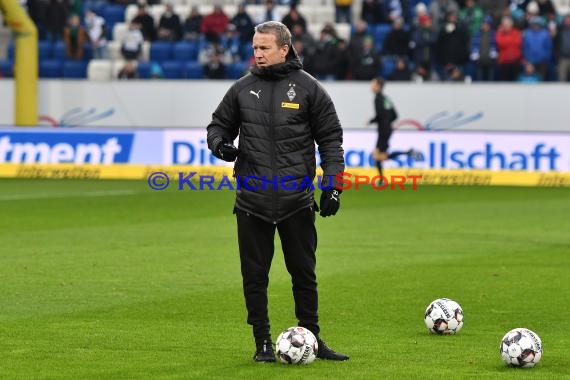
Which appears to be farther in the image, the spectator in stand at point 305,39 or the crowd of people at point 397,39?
the spectator in stand at point 305,39

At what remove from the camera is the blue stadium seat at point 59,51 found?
37.5 meters

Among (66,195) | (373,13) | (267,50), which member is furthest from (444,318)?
(373,13)

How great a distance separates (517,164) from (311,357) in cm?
2105

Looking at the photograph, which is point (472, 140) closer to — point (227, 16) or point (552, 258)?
point (227, 16)

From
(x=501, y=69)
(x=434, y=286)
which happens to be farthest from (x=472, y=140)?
(x=434, y=286)

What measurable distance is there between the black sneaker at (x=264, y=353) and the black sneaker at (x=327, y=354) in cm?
34

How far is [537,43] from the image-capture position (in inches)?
1303

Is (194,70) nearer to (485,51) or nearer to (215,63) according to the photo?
(215,63)

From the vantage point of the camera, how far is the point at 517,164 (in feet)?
97.1

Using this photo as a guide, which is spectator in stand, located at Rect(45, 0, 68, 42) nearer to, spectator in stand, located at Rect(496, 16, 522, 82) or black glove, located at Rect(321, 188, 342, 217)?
spectator in stand, located at Rect(496, 16, 522, 82)

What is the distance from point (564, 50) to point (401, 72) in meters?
4.00

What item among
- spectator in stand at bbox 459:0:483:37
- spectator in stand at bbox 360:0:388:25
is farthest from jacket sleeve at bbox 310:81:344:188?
spectator in stand at bbox 360:0:388:25

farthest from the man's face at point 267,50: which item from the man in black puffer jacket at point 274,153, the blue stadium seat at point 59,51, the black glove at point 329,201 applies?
the blue stadium seat at point 59,51

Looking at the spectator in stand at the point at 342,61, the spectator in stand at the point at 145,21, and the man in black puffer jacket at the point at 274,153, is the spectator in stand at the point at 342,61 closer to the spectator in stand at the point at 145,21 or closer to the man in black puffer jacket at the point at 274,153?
the spectator in stand at the point at 145,21
